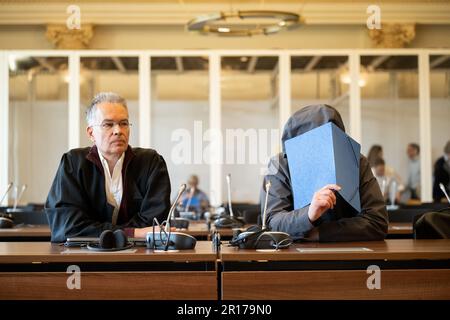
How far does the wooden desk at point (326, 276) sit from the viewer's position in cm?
199

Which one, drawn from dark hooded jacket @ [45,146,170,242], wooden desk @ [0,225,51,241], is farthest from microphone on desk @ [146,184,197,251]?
wooden desk @ [0,225,51,241]

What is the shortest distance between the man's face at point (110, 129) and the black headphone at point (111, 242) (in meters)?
0.75

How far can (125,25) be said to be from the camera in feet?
35.9

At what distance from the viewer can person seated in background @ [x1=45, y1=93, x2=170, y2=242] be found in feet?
9.36

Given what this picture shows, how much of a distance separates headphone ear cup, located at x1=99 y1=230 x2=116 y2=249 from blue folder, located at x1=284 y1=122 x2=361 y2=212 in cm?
86

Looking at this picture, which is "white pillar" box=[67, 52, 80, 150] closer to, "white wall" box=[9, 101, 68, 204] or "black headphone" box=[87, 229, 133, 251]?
"white wall" box=[9, 101, 68, 204]

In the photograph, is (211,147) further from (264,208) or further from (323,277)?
(323,277)

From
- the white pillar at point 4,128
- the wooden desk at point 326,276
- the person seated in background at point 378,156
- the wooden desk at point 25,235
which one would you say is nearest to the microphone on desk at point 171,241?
the wooden desk at point 326,276

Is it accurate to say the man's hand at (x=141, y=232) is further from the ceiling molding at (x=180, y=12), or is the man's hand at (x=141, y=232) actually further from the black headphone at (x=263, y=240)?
the ceiling molding at (x=180, y=12)

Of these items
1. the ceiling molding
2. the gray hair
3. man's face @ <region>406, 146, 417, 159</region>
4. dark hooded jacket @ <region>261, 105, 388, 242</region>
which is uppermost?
the ceiling molding

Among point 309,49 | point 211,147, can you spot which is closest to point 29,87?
point 211,147

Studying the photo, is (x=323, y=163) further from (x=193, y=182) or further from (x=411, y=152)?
(x=411, y=152)
